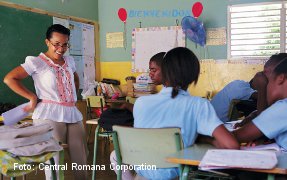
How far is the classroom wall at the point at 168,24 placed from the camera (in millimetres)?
5551

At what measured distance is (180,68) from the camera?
1724 mm

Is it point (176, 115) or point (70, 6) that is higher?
point (70, 6)

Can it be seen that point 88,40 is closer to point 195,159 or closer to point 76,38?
point 76,38

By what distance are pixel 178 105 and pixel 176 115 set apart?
0.16 ft

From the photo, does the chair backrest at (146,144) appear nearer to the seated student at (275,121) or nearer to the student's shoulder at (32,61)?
the seated student at (275,121)

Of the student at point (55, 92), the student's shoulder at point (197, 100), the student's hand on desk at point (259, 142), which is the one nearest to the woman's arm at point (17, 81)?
the student at point (55, 92)

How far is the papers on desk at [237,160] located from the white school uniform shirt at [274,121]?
0.16m

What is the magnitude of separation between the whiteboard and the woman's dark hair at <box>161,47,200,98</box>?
412cm

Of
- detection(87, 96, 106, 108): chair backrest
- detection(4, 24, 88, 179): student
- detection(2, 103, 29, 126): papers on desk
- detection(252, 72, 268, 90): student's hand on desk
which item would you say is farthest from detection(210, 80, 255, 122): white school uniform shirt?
detection(87, 96, 106, 108): chair backrest

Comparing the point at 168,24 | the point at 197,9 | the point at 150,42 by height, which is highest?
the point at 197,9

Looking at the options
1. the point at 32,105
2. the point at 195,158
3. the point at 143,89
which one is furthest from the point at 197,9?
the point at 195,158

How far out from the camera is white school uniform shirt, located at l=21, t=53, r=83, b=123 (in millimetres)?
2422

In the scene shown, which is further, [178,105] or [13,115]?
[13,115]

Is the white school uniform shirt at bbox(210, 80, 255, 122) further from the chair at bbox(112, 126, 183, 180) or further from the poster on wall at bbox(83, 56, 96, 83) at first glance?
the poster on wall at bbox(83, 56, 96, 83)
